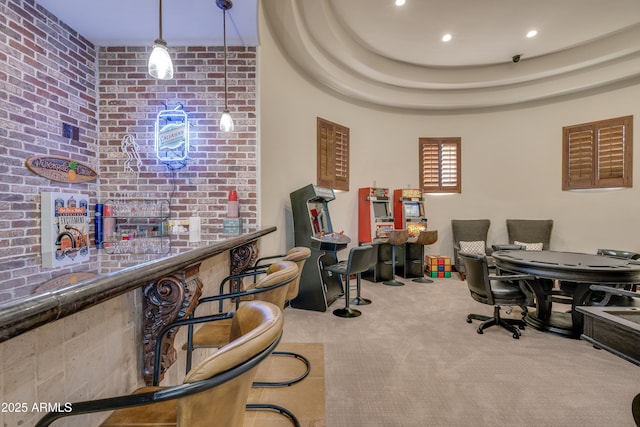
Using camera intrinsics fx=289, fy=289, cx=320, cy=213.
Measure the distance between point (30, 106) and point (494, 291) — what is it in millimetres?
4758

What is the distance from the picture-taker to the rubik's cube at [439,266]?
5797 millimetres

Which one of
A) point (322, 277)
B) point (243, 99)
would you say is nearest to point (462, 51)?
point (243, 99)

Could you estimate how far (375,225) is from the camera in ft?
18.0

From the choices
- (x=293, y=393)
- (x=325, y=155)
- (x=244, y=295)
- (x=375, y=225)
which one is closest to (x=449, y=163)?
(x=375, y=225)

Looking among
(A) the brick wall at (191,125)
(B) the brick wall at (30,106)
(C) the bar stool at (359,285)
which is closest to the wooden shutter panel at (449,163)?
(C) the bar stool at (359,285)

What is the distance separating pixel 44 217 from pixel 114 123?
1.23 meters

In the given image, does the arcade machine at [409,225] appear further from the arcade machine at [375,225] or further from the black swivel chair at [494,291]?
the black swivel chair at [494,291]

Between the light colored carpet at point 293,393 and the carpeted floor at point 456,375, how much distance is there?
0.18 feet

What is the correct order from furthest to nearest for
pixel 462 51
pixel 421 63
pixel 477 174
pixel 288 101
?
pixel 477 174, pixel 421 63, pixel 462 51, pixel 288 101

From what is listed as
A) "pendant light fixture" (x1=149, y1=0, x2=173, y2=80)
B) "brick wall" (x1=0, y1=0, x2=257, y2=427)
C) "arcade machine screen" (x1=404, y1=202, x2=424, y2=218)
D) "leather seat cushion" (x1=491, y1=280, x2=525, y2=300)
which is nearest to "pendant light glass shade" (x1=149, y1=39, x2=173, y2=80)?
"pendant light fixture" (x1=149, y1=0, x2=173, y2=80)

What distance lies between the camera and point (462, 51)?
5031mm

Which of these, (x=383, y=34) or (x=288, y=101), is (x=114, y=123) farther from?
(x=383, y=34)

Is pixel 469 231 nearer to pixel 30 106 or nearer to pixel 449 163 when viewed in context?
pixel 449 163

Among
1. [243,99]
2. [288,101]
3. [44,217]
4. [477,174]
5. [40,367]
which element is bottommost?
[40,367]
